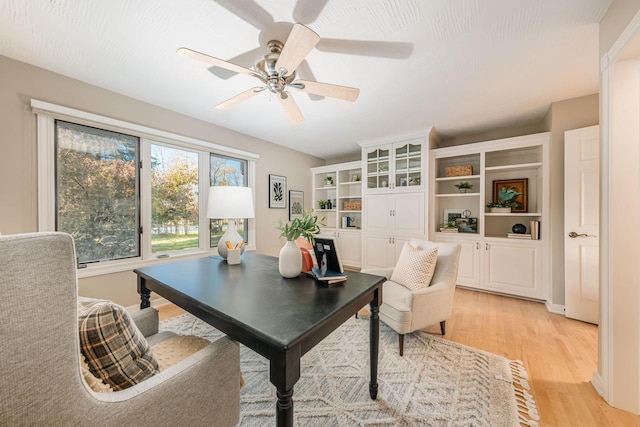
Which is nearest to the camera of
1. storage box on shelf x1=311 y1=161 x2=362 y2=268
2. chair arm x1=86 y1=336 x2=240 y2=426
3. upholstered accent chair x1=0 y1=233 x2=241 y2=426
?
upholstered accent chair x1=0 y1=233 x2=241 y2=426

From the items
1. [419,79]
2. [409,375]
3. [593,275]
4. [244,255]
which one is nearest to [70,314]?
[244,255]

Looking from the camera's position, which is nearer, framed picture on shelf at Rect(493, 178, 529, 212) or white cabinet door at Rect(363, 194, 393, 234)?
framed picture on shelf at Rect(493, 178, 529, 212)

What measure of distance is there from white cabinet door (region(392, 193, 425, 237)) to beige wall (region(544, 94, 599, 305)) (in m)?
1.44

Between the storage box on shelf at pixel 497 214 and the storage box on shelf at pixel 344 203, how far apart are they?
1.50 m

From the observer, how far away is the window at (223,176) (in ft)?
11.1

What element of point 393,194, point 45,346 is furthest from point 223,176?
point 45,346

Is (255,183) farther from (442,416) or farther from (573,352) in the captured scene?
(573,352)

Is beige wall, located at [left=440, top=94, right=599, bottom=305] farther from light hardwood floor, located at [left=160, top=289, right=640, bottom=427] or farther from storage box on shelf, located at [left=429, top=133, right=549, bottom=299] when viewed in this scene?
light hardwood floor, located at [left=160, top=289, right=640, bottom=427]

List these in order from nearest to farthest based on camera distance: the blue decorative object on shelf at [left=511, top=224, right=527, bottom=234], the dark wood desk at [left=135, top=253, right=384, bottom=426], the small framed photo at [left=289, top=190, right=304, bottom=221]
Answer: the dark wood desk at [left=135, top=253, right=384, bottom=426] < the blue decorative object on shelf at [left=511, top=224, right=527, bottom=234] < the small framed photo at [left=289, top=190, right=304, bottom=221]

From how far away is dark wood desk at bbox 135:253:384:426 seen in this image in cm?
84

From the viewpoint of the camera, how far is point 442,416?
134cm

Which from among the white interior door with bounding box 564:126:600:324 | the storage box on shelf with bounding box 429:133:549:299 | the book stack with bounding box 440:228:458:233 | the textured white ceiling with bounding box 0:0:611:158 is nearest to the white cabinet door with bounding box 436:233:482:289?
the storage box on shelf with bounding box 429:133:549:299

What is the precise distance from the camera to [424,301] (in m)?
1.92

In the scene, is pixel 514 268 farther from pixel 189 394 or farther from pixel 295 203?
pixel 189 394
